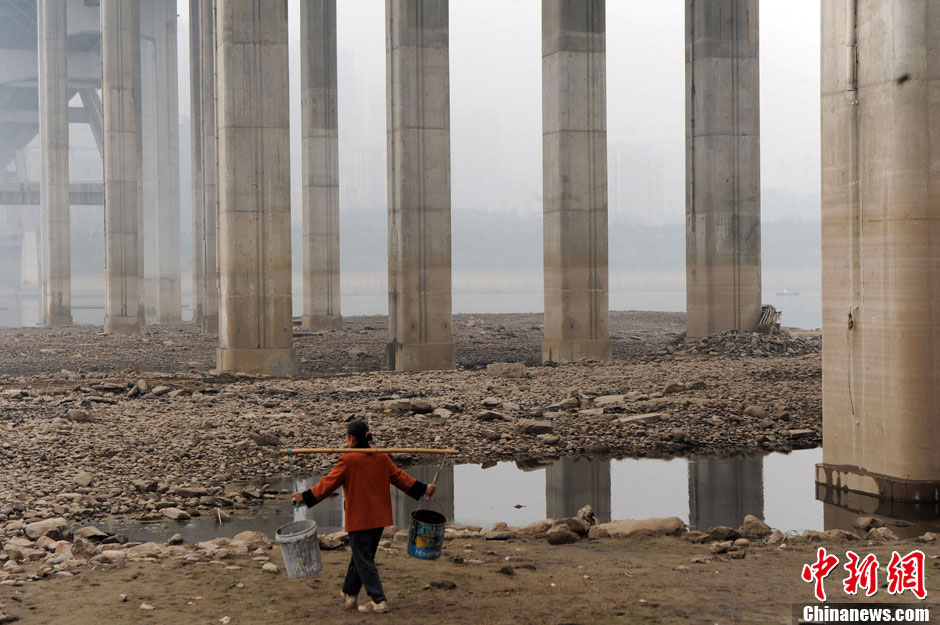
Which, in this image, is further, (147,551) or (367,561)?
(147,551)

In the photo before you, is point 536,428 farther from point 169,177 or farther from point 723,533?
point 169,177

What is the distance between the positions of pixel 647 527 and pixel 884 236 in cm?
374

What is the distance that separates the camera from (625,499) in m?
10.6

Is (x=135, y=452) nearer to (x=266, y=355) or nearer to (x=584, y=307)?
(x=266, y=355)

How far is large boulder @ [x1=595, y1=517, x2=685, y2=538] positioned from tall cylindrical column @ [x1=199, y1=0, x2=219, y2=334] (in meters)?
27.9

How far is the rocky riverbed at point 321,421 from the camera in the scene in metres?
11.2

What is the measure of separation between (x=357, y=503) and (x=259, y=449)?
683 cm

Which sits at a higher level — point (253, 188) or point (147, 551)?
point (253, 188)

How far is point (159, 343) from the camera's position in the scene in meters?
32.2

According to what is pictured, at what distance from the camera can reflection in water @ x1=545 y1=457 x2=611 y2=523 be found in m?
10.1

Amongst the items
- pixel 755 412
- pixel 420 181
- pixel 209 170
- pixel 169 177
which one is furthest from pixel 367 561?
pixel 169 177

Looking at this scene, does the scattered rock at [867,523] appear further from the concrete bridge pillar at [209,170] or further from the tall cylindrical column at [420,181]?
the concrete bridge pillar at [209,170]

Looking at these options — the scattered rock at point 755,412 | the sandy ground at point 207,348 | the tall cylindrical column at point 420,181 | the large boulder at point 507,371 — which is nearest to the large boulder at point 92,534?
the scattered rock at point 755,412

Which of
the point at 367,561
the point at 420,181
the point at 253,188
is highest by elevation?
the point at 420,181
